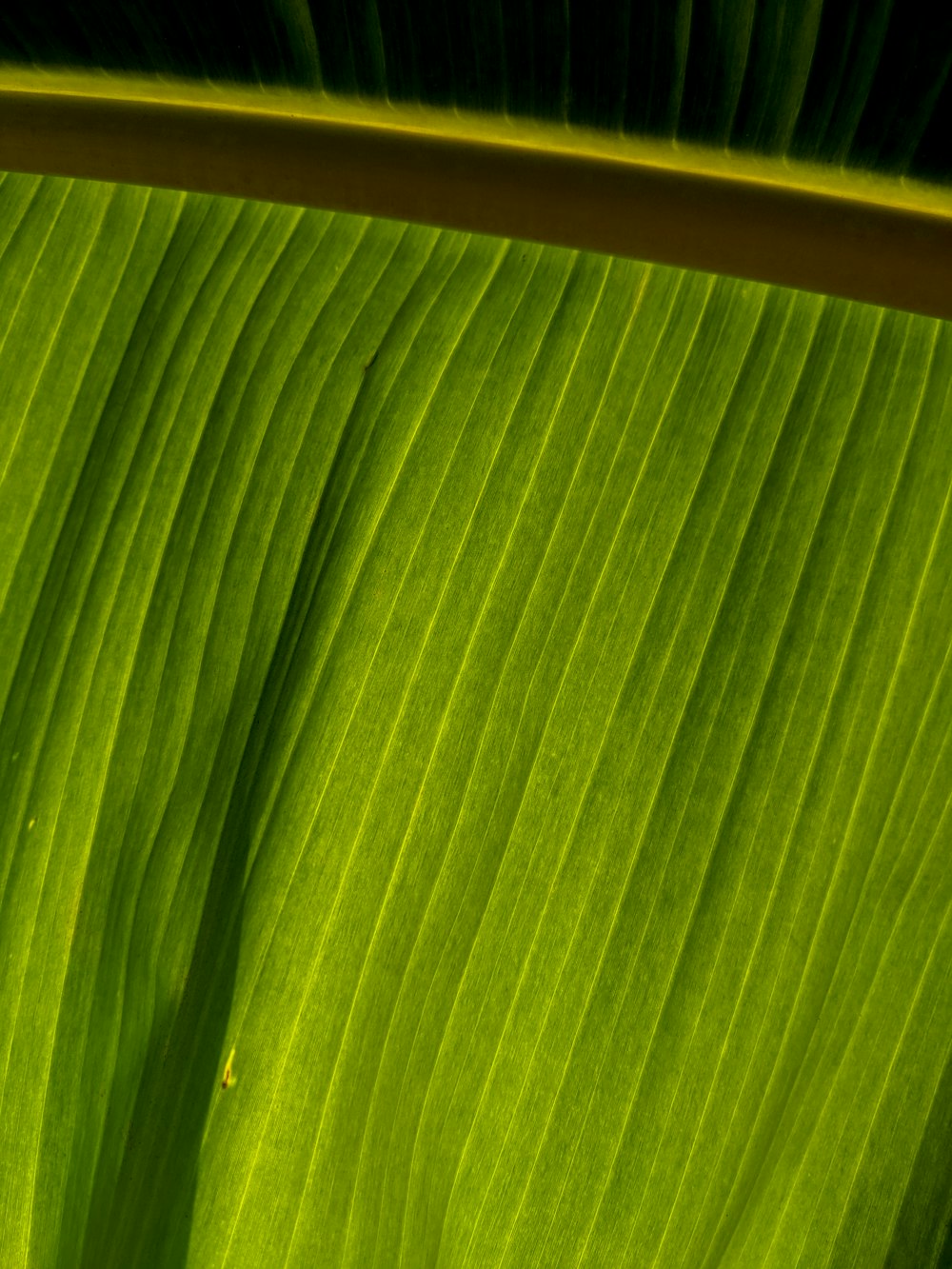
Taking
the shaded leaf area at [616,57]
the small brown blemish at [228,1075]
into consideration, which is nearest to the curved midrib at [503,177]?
the shaded leaf area at [616,57]

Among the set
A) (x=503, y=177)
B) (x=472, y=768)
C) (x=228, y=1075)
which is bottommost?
(x=228, y=1075)

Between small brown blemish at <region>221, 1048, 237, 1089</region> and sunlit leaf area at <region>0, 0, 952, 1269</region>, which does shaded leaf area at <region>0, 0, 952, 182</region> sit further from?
small brown blemish at <region>221, 1048, 237, 1089</region>

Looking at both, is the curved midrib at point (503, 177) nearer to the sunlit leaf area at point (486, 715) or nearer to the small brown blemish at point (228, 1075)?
the sunlit leaf area at point (486, 715)

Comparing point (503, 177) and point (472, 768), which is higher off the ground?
point (503, 177)

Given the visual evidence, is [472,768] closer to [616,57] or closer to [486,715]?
[486,715]

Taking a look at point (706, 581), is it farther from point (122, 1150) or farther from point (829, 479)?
point (122, 1150)

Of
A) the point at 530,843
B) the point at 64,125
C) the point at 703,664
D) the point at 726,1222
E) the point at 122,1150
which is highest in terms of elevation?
the point at 64,125

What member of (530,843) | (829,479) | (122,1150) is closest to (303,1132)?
(122,1150)

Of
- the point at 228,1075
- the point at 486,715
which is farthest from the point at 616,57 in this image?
the point at 228,1075
